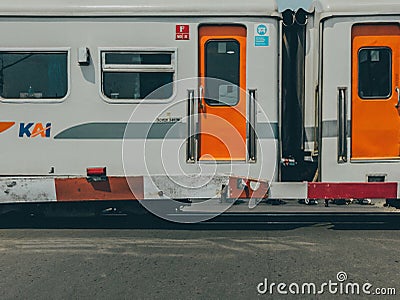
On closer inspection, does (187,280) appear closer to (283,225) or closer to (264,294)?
(264,294)

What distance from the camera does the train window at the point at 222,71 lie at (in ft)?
26.4

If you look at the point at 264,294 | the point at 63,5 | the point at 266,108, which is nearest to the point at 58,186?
the point at 63,5

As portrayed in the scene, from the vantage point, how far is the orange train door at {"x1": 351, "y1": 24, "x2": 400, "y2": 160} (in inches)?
314

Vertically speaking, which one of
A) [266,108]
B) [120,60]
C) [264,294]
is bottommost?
[264,294]

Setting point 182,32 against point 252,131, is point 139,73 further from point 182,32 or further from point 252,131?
point 252,131

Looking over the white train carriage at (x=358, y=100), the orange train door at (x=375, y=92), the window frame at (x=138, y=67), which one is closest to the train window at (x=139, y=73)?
the window frame at (x=138, y=67)

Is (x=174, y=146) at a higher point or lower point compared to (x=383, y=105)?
lower

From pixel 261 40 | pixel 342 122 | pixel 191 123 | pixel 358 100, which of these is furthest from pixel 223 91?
pixel 358 100

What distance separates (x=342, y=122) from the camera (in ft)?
26.1

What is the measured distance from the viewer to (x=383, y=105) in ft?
26.2

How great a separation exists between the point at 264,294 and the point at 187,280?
0.85m

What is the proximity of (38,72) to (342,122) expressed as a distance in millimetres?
4210

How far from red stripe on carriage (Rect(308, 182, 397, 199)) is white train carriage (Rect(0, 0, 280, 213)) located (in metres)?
0.62

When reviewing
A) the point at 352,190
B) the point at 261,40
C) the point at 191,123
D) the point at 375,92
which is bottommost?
the point at 352,190
